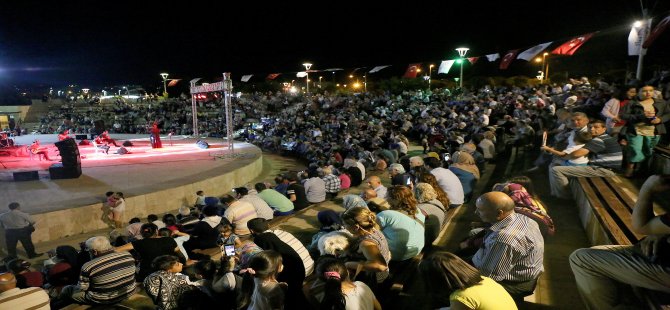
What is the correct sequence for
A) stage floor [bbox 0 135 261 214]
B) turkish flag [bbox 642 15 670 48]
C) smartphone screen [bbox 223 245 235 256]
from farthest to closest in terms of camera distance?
turkish flag [bbox 642 15 670 48] → stage floor [bbox 0 135 261 214] → smartphone screen [bbox 223 245 235 256]

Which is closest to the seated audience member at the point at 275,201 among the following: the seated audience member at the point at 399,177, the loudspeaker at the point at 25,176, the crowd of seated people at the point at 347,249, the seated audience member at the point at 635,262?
the crowd of seated people at the point at 347,249

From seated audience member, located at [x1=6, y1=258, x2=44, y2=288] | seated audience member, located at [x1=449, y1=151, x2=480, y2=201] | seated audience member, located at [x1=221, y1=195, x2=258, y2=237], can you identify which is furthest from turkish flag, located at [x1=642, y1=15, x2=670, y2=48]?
seated audience member, located at [x1=6, y1=258, x2=44, y2=288]

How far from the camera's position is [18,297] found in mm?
3424

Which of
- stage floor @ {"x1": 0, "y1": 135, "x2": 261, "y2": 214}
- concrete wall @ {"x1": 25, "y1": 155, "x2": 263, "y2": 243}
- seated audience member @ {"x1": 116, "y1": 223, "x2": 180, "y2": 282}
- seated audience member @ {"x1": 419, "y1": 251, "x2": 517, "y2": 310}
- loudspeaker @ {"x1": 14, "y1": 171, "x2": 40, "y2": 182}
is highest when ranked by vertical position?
seated audience member @ {"x1": 419, "y1": 251, "x2": 517, "y2": 310}

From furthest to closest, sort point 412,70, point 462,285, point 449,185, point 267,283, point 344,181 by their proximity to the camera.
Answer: point 412,70
point 344,181
point 449,185
point 267,283
point 462,285

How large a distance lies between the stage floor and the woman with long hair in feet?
24.6

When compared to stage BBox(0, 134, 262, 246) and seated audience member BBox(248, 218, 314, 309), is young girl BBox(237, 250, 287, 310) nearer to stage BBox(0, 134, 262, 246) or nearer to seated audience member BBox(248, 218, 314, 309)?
seated audience member BBox(248, 218, 314, 309)

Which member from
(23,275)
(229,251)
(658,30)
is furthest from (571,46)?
(23,275)

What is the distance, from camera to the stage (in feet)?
28.1

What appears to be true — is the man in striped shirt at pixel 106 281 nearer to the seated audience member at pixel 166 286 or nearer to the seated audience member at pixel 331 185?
the seated audience member at pixel 166 286

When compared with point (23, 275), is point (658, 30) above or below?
above

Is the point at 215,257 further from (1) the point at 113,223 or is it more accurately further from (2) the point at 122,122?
(2) the point at 122,122

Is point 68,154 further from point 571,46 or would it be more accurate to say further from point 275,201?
point 571,46

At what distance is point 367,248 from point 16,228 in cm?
715
